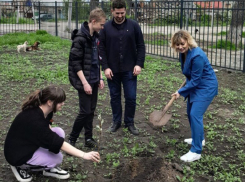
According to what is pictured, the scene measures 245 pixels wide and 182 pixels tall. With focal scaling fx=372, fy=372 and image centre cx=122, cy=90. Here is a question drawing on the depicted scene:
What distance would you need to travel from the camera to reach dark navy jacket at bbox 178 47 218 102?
3.89 meters

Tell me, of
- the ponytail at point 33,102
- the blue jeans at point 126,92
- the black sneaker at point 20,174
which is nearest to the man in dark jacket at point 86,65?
the blue jeans at point 126,92

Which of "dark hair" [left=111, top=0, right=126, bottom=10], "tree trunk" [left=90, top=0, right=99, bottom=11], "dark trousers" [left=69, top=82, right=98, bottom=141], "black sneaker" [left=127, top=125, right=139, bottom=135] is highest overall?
"tree trunk" [left=90, top=0, right=99, bottom=11]

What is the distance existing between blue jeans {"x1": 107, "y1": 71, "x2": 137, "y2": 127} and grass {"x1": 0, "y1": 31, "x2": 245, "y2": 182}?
23 centimetres

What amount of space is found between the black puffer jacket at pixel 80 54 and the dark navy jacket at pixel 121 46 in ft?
2.34

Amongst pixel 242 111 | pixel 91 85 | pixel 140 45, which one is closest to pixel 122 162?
pixel 91 85

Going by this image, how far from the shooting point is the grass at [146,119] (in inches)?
152

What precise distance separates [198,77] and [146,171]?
114cm

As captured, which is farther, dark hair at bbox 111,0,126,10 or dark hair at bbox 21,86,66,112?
dark hair at bbox 111,0,126,10

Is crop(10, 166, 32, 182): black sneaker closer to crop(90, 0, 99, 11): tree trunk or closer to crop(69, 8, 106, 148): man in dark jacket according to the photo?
crop(69, 8, 106, 148): man in dark jacket

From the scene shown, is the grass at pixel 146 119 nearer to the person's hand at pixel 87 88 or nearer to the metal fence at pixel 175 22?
the person's hand at pixel 87 88

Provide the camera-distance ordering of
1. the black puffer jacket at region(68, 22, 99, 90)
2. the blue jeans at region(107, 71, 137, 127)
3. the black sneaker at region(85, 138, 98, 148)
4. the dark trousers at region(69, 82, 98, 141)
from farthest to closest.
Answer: the blue jeans at region(107, 71, 137, 127) → the black sneaker at region(85, 138, 98, 148) → the dark trousers at region(69, 82, 98, 141) → the black puffer jacket at region(68, 22, 99, 90)

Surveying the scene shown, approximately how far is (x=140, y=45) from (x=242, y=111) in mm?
2233

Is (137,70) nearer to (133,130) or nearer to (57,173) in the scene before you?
(133,130)

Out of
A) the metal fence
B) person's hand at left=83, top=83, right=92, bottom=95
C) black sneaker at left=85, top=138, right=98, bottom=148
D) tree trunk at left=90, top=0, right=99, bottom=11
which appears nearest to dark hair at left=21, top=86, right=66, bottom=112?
person's hand at left=83, top=83, right=92, bottom=95
